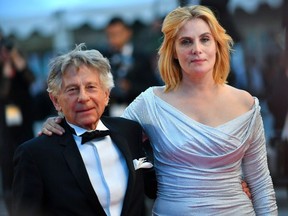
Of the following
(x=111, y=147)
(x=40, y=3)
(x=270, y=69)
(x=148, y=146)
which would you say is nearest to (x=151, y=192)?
(x=148, y=146)

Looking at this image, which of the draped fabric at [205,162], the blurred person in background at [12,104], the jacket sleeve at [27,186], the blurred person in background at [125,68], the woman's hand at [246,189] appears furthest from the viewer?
the blurred person in background at [12,104]

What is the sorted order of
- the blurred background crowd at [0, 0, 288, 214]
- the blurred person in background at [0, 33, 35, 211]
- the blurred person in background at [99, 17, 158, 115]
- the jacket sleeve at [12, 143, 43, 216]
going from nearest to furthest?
the jacket sleeve at [12, 143, 43, 216] < the blurred background crowd at [0, 0, 288, 214] < the blurred person in background at [99, 17, 158, 115] < the blurred person in background at [0, 33, 35, 211]

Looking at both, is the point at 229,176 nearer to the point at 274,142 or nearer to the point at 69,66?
the point at 69,66

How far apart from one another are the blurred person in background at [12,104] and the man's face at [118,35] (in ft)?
2.87

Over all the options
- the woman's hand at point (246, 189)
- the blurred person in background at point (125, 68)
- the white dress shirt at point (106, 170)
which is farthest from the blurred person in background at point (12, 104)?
the white dress shirt at point (106, 170)

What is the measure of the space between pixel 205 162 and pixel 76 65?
70 centimetres

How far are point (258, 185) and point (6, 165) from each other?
3.85 metres

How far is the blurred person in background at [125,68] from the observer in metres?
6.70

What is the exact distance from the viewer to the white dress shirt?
2.78 meters

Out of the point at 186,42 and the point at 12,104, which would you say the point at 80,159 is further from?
the point at 12,104

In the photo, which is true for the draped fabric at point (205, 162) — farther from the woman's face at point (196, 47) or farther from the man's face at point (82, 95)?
the man's face at point (82, 95)

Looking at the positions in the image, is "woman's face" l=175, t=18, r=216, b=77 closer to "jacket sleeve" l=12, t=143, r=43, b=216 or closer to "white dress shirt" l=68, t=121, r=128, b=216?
"white dress shirt" l=68, t=121, r=128, b=216

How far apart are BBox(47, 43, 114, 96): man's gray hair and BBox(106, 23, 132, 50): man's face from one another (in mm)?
4242

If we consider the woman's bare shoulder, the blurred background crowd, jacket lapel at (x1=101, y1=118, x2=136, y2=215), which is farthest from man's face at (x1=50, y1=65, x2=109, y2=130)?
the blurred background crowd
